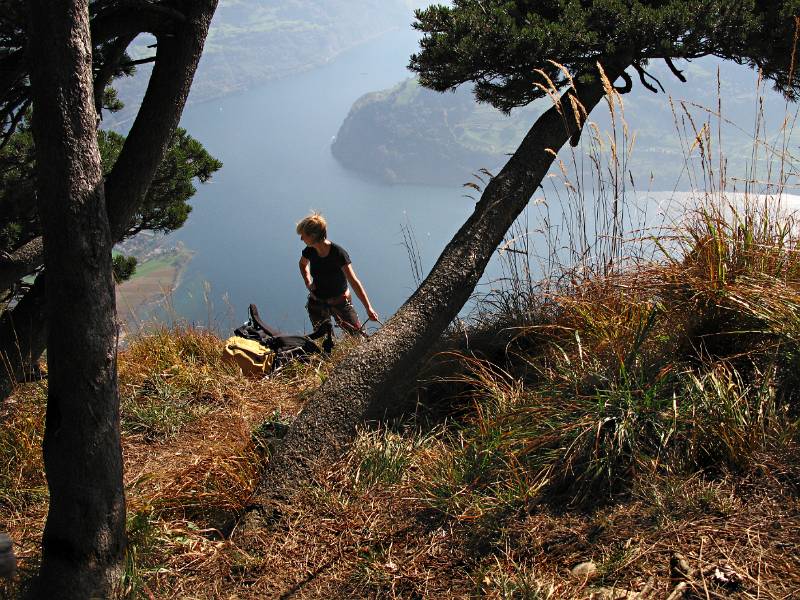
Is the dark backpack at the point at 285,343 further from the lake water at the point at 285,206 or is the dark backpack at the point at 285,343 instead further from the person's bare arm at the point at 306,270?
the lake water at the point at 285,206

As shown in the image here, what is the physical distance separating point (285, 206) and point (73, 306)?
290ft

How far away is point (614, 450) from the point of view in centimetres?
294

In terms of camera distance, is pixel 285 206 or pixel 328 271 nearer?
pixel 328 271

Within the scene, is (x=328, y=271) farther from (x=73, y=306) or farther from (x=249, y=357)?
(x=73, y=306)

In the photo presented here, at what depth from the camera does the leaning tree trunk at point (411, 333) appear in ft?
11.1

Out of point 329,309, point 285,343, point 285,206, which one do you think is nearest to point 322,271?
point 329,309

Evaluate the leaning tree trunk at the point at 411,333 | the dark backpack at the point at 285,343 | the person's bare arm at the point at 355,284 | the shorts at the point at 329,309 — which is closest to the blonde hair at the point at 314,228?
the person's bare arm at the point at 355,284

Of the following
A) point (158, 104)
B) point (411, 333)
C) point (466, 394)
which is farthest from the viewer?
point (466, 394)

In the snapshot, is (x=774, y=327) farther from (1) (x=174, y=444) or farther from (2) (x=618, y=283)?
(1) (x=174, y=444)

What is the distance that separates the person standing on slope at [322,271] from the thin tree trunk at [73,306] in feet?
11.8

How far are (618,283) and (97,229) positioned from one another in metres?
2.66

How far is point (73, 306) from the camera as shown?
261 centimetres

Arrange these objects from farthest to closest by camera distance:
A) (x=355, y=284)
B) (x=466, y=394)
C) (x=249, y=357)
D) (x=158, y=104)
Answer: (x=355, y=284), (x=249, y=357), (x=466, y=394), (x=158, y=104)

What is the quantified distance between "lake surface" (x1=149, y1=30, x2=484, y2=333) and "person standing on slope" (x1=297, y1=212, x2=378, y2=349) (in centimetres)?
2860
